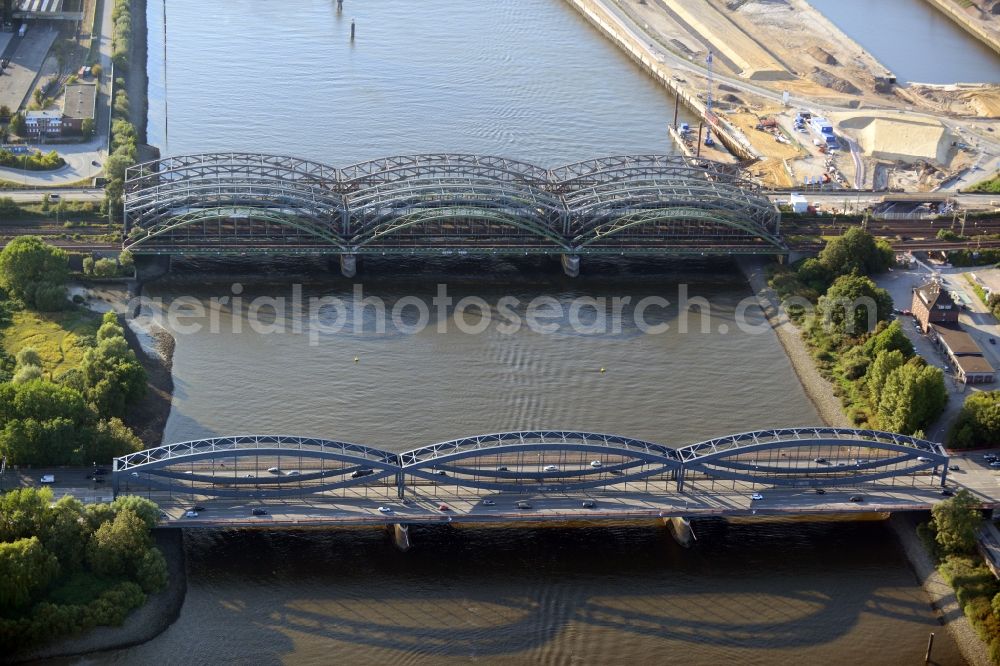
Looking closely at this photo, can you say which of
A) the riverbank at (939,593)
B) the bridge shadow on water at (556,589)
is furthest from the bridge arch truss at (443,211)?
the riverbank at (939,593)

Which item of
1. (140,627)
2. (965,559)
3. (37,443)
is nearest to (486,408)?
(37,443)

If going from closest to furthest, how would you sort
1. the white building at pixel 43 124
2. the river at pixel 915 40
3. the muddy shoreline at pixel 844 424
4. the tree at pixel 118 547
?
the tree at pixel 118 547
the muddy shoreline at pixel 844 424
the white building at pixel 43 124
the river at pixel 915 40

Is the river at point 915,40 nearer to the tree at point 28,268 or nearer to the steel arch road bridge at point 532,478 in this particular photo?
the steel arch road bridge at point 532,478

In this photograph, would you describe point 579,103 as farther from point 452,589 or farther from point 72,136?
point 452,589

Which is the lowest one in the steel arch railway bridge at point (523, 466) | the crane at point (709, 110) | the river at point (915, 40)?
the steel arch railway bridge at point (523, 466)

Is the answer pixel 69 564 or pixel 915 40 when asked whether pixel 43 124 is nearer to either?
pixel 69 564

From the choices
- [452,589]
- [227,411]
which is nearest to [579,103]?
[227,411]

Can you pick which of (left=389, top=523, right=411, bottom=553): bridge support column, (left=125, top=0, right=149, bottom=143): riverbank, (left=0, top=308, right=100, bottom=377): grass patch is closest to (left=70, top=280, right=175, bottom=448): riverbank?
(left=0, top=308, right=100, bottom=377): grass patch

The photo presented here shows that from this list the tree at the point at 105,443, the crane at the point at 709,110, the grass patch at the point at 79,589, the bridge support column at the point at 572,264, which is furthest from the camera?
the crane at the point at 709,110
